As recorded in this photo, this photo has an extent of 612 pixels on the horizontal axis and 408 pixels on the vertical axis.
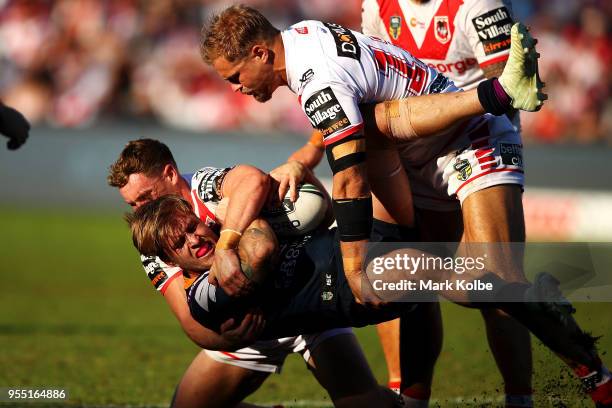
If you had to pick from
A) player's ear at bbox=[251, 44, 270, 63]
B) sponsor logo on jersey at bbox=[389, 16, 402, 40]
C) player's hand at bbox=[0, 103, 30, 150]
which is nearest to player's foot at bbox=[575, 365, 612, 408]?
player's ear at bbox=[251, 44, 270, 63]

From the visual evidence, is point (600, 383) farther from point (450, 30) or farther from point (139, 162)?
point (139, 162)

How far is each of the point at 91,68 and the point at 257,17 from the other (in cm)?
1387

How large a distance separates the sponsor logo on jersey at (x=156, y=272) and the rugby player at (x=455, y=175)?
1.22m

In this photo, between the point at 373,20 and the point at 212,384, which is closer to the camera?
the point at 212,384

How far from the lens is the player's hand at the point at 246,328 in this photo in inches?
199

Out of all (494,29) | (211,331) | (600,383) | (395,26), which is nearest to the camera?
(211,331)

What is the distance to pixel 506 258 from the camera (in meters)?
5.37

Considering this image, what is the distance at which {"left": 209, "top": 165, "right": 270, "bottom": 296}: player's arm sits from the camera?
4.86m

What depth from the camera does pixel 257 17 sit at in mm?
5352

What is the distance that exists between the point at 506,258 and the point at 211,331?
168 cm

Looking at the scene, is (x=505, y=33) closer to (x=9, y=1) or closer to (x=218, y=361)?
(x=218, y=361)

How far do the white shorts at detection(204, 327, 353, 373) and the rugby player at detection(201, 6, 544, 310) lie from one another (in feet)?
2.92

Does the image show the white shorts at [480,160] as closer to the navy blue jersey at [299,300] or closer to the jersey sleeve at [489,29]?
the jersey sleeve at [489,29]

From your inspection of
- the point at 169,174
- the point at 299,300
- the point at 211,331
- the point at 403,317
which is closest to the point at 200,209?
the point at 169,174
